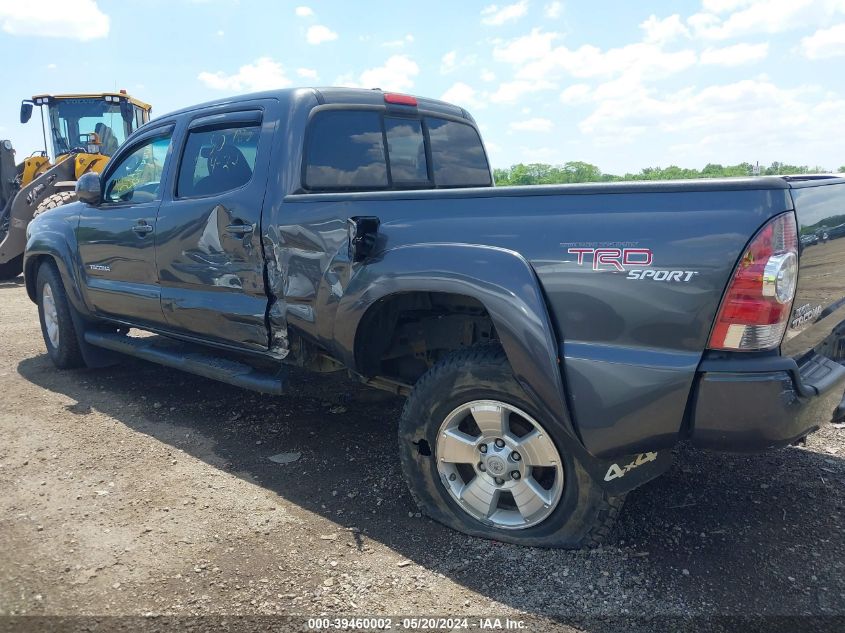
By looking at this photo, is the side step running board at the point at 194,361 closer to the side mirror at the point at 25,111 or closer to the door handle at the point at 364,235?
the door handle at the point at 364,235

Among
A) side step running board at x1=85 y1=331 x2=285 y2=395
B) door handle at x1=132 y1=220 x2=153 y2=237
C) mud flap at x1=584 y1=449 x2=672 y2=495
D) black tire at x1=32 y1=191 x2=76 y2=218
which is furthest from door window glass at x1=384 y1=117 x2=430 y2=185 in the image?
black tire at x1=32 y1=191 x2=76 y2=218

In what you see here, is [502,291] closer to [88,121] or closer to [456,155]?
[456,155]

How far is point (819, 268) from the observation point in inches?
93.1

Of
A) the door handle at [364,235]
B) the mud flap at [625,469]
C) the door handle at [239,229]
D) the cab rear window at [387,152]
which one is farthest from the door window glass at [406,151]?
the mud flap at [625,469]

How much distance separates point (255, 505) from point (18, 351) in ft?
14.9

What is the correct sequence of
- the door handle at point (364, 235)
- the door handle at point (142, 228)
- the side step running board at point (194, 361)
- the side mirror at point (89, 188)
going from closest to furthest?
the door handle at point (364, 235) → the side step running board at point (194, 361) → the door handle at point (142, 228) → the side mirror at point (89, 188)

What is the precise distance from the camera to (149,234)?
427 centimetres

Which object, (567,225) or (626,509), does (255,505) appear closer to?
(626,509)

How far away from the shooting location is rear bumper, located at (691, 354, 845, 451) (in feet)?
7.08

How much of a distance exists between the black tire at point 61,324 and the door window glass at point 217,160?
1.99 meters

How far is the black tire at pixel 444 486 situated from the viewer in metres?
2.59

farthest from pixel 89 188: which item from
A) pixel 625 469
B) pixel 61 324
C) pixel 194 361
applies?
pixel 625 469

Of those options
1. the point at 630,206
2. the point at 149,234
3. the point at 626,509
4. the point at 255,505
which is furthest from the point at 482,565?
the point at 149,234

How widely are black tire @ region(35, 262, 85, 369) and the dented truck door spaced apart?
1.70 m
